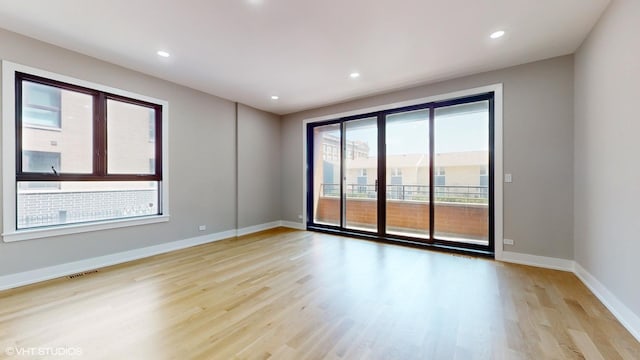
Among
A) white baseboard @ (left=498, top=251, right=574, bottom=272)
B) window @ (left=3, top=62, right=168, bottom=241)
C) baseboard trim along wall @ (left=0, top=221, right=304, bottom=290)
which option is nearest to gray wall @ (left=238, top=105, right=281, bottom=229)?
baseboard trim along wall @ (left=0, top=221, right=304, bottom=290)

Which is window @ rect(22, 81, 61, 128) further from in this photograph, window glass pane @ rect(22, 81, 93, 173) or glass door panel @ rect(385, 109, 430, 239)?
glass door panel @ rect(385, 109, 430, 239)

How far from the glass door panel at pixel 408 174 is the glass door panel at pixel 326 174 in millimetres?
1199

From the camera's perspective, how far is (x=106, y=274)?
123 inches

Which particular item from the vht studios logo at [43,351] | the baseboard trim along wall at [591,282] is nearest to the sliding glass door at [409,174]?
the baseboard trim along wall at [591,282]

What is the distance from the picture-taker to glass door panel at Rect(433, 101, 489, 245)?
396 centimetres

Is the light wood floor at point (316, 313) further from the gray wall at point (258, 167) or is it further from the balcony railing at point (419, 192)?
the gray wall at point (258, 167)

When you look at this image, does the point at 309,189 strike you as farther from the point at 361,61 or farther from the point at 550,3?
the point at 550,3

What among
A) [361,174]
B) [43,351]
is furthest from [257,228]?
[43,351]

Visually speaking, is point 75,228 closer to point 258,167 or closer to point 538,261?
point 258,167

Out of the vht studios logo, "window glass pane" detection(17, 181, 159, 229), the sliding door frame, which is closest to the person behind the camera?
the vht studios logo

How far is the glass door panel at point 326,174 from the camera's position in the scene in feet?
18.5

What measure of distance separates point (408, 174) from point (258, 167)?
3235 millimetres

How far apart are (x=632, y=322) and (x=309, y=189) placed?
492cm

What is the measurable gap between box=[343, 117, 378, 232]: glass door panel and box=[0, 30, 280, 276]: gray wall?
→ 73.7 inches
